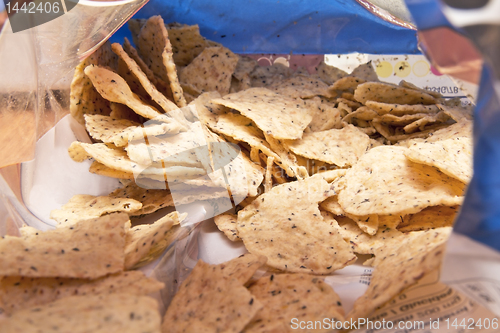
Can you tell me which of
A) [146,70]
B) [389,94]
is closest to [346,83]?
[389,94]

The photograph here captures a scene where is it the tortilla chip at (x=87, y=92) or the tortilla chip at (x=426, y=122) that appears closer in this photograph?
the tortilla chip at (x=87, y=92)

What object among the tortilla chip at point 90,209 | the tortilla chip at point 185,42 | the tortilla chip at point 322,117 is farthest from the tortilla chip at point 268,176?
the tortilla chip at point 185,42

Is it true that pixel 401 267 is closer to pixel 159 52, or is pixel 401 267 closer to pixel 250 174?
pixel 250 174

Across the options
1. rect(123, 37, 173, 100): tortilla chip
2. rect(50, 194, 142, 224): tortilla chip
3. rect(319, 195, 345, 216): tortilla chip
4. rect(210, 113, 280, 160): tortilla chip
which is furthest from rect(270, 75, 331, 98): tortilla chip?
rect(50, 194, 142, 224): tortilla chip

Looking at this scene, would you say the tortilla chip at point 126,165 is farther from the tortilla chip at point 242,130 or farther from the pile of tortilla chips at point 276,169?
the tortilla chip at point 242,130

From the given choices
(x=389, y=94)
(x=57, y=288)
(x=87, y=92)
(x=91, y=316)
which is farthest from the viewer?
(x=389, y=94)

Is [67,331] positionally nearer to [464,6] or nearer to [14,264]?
[14,264]
